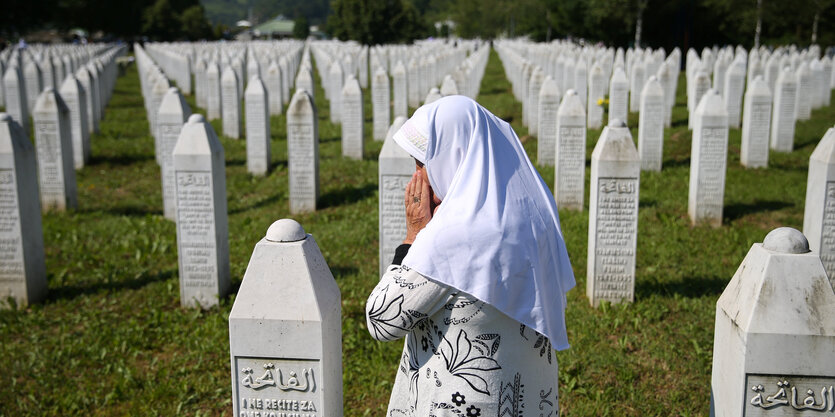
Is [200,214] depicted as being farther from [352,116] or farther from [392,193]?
[352,116]

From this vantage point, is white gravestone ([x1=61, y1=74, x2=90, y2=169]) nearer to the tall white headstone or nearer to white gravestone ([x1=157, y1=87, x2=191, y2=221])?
white gravestone ([x1=157, y1=87, x2=191, y2=221])

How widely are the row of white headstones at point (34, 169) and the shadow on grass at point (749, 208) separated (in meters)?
7.95

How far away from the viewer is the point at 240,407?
3123 mm

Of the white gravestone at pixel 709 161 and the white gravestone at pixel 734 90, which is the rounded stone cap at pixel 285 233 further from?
the white gravestone at pixel 734 90

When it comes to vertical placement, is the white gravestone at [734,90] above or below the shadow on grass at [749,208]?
above

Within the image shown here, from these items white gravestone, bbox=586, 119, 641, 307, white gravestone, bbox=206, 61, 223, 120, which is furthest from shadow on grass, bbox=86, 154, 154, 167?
white gravestone, bbox=586, 119, 641, 307

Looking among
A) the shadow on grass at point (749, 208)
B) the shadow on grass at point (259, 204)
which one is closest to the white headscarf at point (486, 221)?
the shadow on grass at point (749, 208)

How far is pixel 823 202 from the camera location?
Answer: 257 inches

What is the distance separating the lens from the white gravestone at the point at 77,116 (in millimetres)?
12930

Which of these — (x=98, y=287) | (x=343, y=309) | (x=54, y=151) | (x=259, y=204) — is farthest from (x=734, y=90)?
(x=98, y=287)

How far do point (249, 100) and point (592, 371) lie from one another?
844 centimetres

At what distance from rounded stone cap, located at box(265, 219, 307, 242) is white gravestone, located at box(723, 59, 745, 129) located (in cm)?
1399

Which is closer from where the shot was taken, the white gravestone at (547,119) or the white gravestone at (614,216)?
the white gravestone at (614,216)

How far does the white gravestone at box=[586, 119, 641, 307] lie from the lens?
21.5 feet
